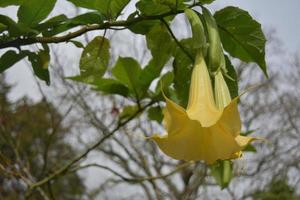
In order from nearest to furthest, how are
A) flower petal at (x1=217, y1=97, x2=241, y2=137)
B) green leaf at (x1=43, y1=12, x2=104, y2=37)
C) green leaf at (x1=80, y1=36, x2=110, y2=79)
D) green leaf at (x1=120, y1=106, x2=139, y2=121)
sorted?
flower petal at (x1=217, y1=97, x2=241, y2=137), green leaf at (x1=43, y1=12, x2=104, y2=37), green leaf at (x1=80, y1=36, x2=110, y2=79), green leaf at (x1=120, y1=106, x2=139, y2=121)

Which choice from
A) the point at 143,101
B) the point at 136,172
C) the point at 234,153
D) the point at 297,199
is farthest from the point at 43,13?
the point at 136,172

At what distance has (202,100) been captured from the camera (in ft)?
1.96

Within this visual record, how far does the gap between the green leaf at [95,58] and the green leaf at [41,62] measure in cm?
9

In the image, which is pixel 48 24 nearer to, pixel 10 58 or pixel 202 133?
pixel 10 58

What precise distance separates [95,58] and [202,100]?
15.3 inches

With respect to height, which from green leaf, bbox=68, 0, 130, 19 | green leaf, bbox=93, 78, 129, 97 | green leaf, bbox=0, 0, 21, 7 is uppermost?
green leaf, bbox=0, 0, 21, 7

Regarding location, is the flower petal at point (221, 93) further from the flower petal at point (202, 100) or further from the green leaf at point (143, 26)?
the green leaf at point (143, 26)

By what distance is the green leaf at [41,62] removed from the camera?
2.72 feet

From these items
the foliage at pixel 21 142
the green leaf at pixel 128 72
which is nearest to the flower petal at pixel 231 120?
the green leaf at pixel 128 72

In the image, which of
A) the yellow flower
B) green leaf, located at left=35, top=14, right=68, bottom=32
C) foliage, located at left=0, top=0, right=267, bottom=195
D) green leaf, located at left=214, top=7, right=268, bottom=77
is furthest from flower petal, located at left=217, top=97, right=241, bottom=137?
green leaf, located at left=35, top=14, right=68, bottom=32

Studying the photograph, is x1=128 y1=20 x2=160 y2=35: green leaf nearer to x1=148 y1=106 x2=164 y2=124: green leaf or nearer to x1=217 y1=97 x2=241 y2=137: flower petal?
x1=217 y1=97 x2=241 y2=137: flower petal

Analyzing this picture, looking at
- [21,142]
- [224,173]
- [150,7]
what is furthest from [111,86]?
[21,142]

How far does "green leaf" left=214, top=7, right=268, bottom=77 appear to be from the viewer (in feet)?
2.38

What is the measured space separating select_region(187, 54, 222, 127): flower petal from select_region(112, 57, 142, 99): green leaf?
55 cm
